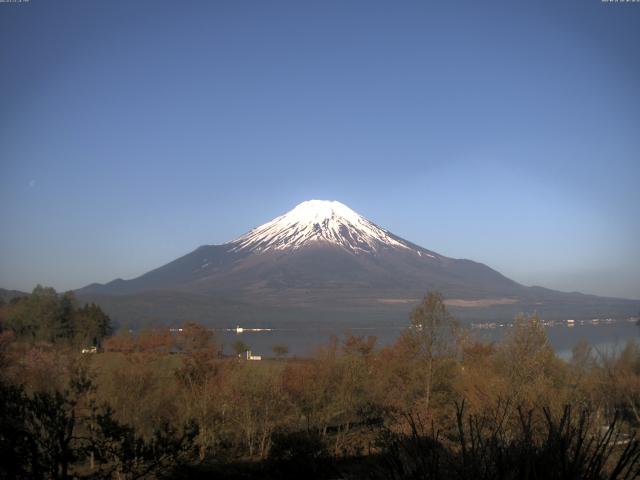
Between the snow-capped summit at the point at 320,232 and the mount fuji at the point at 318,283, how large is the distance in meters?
0.32

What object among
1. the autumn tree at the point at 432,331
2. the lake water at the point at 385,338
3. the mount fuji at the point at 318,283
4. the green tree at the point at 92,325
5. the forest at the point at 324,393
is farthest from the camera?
A: the mount fuji at the point at 318,283

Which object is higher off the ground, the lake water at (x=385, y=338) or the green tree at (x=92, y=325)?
the green tree at (x=92, y=325)

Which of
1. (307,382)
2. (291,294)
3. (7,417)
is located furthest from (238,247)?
(7,417)

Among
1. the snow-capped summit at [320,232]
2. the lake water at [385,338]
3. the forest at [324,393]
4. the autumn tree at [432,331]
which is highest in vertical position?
the snow-capped summit at [320,232]

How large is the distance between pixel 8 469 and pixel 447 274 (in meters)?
159

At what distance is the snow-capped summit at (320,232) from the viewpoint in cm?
16975

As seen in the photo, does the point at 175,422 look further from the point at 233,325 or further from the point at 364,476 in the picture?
the point at 233,325

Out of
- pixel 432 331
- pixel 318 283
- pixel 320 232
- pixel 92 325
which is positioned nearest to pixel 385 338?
pixel 92 325

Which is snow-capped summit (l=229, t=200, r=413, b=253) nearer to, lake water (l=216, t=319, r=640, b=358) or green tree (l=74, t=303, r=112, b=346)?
lake water (l=216, t=319, r=640, b=358)

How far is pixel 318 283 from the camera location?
143625mm

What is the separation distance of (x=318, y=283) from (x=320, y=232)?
3206 centimetres

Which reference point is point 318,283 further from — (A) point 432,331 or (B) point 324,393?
(B) point 324,393

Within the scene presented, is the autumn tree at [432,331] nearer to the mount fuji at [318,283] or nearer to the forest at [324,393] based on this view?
the forest at [324,393]

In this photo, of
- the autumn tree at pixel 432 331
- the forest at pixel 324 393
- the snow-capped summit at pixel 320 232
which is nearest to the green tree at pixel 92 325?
the forest at pixel 324 393
